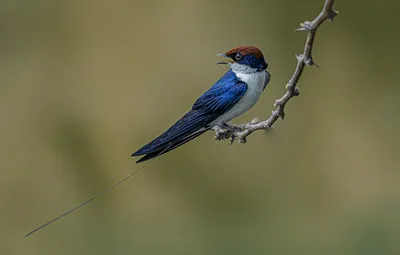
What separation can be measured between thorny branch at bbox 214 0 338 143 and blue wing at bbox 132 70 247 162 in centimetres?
3

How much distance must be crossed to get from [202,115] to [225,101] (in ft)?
0.12

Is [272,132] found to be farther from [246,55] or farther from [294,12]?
[294,12]

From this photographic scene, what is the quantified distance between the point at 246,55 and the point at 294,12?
1201 millimetres

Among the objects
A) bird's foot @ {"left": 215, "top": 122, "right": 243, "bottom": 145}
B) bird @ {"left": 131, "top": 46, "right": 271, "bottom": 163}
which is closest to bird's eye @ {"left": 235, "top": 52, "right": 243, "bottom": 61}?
bird @ {"left": 131, "top": 46, "right": 271, "bottom": 163}

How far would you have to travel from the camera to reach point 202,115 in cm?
78

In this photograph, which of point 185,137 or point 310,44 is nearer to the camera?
point 310,44

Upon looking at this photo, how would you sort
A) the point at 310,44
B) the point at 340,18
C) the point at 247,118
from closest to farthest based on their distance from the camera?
1. the point at 310,44
2. the point at 247,118
3. the point at 340,18

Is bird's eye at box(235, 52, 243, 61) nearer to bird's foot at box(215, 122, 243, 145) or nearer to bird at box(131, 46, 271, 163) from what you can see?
bird at box(131, 46, 271, 163)

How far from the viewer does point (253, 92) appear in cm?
76

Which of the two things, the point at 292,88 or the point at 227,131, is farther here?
the point at 227,131

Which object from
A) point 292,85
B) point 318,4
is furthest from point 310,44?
Answer: point 318,4

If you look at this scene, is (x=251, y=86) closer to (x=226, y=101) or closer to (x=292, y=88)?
(x=226, y=101)

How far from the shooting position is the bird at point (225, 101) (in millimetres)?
739

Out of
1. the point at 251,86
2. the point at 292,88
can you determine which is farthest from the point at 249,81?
the point at 292,88
